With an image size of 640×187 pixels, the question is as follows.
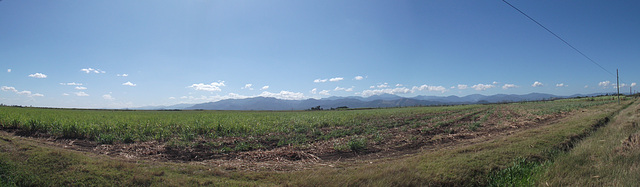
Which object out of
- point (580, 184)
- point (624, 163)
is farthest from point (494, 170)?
point (624, 163)

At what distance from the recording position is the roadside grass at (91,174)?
5195 millimetres

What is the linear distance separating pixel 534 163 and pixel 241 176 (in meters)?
8.11

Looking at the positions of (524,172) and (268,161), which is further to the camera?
(268,161)

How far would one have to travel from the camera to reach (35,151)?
711 centimetres

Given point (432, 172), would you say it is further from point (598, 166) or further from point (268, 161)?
point (268, 161)

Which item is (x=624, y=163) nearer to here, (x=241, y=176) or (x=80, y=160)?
(x=241, y=176)

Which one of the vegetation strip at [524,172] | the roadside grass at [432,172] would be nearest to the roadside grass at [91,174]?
the roadside grass at [432,172]

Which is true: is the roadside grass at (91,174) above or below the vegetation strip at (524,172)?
above

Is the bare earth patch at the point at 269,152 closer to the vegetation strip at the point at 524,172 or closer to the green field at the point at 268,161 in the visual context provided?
the green field at the point at 268,161

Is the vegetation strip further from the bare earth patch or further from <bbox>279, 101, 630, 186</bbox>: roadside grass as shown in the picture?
the bare earth patch

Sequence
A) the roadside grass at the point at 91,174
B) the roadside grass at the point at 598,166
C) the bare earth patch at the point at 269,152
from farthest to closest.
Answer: the bare earth patch at the point at 269,152
the roadside grass at the point at 598,166
the roadside grass at the point at 91,174

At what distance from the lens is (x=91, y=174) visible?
555 cm

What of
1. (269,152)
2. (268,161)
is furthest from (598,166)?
(269,152)

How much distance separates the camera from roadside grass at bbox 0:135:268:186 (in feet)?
17.0
